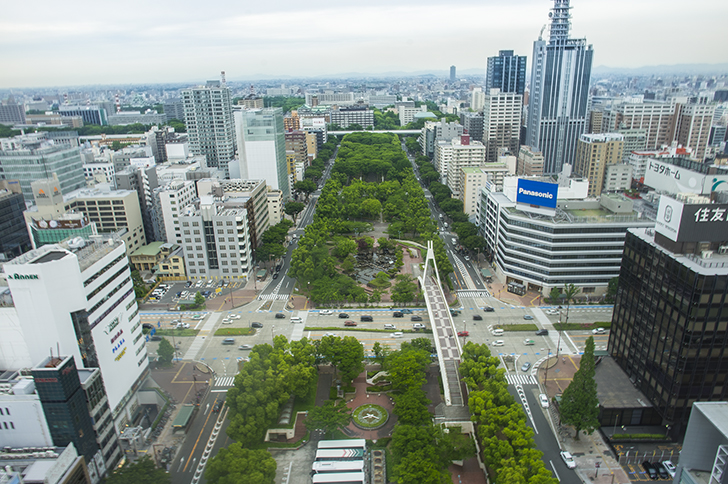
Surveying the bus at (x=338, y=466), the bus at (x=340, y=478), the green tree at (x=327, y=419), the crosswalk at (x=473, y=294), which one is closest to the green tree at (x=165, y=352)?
the green tree at (x=327, y=419)

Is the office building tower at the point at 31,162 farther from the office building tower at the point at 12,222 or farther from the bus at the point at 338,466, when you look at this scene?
the bus at the point at 338,466

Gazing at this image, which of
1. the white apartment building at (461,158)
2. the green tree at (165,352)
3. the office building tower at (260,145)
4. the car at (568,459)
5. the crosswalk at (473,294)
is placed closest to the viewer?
the car at (568,459)

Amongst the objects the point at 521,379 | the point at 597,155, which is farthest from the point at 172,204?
the point at 597,155

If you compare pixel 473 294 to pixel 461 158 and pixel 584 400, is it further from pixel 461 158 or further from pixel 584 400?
pixel 461 158

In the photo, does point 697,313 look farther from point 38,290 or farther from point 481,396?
point 38,290

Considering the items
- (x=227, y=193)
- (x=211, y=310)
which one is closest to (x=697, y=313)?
(x=211, y=310)
